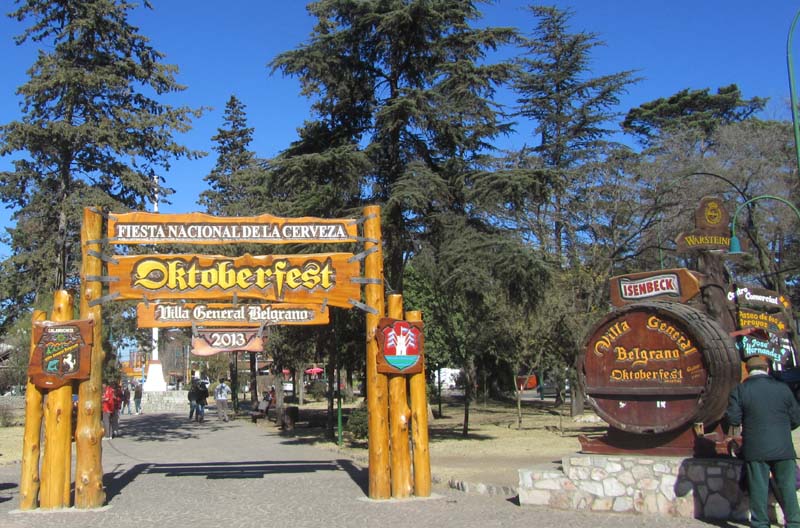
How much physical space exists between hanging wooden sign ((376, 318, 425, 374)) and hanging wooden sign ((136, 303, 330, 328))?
849 millimetres

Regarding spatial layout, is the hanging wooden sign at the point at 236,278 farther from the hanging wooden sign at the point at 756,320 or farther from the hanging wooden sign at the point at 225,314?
the hanging wooden sign at the point at 756,320

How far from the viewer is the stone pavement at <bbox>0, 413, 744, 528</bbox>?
8.71m

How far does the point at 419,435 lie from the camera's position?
1031 cm

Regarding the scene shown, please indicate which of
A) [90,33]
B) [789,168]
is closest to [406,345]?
[90,33]

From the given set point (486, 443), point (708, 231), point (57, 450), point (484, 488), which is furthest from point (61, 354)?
point (486, 443)

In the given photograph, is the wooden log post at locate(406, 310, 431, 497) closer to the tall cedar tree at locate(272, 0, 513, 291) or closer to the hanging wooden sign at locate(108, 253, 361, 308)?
the hanging wooden sign at locate(108, 253, 361, 308)

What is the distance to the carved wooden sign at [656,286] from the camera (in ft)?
33.7

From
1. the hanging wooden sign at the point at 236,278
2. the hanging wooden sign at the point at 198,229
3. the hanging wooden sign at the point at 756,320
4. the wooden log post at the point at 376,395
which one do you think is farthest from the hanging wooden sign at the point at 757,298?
the hanging wooden sign at the point at 198,229

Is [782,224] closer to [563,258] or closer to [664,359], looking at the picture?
[563,258]

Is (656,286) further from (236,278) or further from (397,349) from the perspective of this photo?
(236,278)

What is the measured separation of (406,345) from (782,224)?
2625cm

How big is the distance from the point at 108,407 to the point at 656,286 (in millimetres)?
16134

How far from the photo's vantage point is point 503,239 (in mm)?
16344

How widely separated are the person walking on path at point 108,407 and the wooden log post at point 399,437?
12.8m
